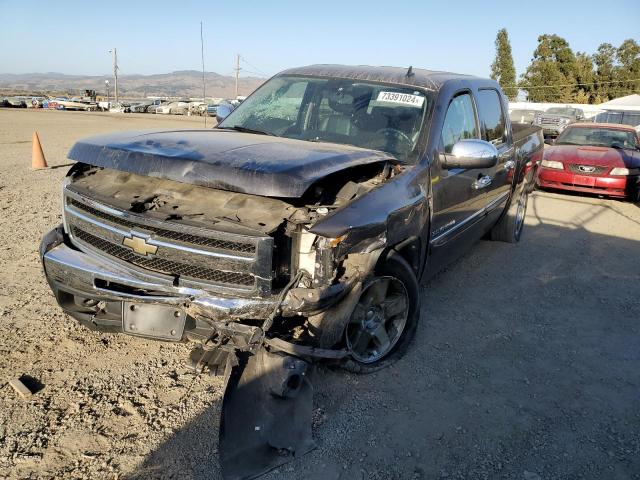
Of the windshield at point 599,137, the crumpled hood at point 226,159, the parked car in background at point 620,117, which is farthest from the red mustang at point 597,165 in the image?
the parked car in background at point 620,117

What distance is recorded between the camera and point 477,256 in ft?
20.6

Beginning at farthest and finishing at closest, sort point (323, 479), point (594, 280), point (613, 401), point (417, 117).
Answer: point (594, 280)
point (417, 117)
point (613, 401)
point (323, 479)

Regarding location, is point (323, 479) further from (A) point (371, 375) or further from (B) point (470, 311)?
(B) point (470, 311)

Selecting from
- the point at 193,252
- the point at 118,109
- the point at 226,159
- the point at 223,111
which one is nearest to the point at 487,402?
the point at 193,252

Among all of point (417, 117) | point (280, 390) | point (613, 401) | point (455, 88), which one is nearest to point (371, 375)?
point (280, 390)

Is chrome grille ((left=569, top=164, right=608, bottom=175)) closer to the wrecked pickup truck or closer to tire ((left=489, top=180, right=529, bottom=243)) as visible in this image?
tire ((left=489, top=180, right=529, bottom=243))

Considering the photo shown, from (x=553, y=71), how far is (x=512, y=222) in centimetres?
4571

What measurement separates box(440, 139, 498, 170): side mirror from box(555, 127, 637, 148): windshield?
8679mm

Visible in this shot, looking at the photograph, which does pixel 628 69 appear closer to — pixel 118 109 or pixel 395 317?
pixel 118 109

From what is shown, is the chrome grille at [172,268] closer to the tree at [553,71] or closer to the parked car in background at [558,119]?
the parked car in background at [558,119]

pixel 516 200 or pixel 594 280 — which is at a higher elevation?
pixel 516 200

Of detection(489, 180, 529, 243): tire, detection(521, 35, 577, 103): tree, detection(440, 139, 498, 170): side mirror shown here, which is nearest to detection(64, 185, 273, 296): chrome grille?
detection(440, 139, 498, 170): side mirror

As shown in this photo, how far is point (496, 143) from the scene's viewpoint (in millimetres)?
5285

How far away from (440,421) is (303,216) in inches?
54.9
